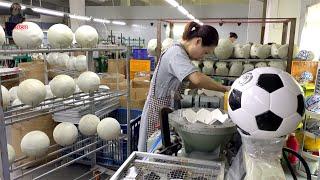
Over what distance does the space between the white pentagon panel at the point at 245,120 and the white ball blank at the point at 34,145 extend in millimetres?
1847

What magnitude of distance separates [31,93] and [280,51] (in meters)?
2.63

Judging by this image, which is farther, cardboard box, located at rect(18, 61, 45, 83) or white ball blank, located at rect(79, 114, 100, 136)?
cardboard box, located at rect(18, 61, 45, 83)

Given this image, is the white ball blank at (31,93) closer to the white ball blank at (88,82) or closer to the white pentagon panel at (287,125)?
the white ball blank at (88,82)

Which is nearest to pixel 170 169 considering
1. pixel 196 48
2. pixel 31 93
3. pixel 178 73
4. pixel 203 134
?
pixel 203 134

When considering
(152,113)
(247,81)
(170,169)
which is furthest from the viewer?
(152,113)

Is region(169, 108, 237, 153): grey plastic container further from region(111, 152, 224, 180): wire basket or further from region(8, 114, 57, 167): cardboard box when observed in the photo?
region(8, 114, 57, 167): cardboard box

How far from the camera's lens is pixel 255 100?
0.94m

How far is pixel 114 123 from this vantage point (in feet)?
8.57

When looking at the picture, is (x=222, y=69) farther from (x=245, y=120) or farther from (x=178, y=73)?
(x=245, y=120)

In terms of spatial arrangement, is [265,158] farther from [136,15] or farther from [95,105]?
[136,15]

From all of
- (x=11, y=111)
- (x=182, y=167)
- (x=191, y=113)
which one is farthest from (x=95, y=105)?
(x=182, y=167)

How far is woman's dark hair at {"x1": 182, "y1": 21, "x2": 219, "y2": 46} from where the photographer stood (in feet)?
5.64

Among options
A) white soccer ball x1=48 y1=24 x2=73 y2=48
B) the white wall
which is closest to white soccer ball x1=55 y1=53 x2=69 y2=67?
white soccer ball x1=48 y1=24 x2=73 y2=48

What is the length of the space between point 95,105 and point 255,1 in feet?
25.7
